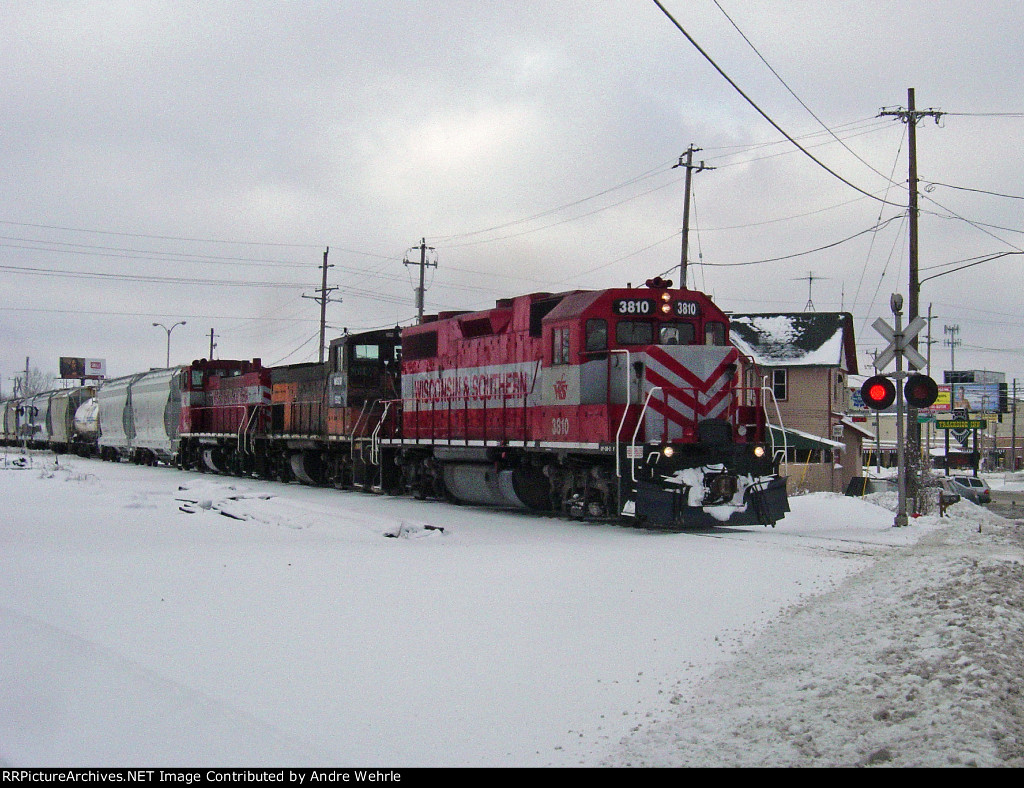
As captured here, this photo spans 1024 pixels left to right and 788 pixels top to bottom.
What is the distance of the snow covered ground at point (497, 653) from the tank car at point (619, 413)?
204cm

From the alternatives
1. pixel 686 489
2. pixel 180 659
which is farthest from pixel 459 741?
pixel 686 489

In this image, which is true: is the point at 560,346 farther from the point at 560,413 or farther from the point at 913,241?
the point at 913,241

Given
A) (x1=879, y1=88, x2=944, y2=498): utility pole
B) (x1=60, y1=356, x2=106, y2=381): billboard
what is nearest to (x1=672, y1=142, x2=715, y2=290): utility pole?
(x1=879, y1=88, x2=944, y2=498): utility pole

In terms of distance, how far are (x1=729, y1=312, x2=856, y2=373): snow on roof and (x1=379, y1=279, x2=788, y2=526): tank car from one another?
87.3ft

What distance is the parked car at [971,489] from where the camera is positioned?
1390 inches

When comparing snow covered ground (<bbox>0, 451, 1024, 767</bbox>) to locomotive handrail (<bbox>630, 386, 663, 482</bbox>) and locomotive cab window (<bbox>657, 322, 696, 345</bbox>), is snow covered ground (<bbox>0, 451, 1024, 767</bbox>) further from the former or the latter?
locomotive cab window (<bbox>657, 322, 696, 345</bbox>)

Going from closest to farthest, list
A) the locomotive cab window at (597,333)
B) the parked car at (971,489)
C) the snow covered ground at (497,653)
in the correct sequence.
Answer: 1. the snow covered ground at (497,653)
2. the locomotive cab window at (597,333)
3. the parked car at (971,489)

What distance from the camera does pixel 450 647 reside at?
6.64 m

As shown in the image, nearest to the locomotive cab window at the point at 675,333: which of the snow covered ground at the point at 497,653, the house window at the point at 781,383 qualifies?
the snow covered ground at the point at 497,653

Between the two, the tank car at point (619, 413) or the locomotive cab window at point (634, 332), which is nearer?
the tank car at point (619, 413)

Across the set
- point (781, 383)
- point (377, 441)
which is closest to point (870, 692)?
point (377, 441)

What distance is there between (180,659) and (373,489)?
17.6 m

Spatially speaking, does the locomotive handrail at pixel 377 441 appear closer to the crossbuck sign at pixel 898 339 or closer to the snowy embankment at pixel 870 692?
the crossbuck sign at pixel 898 339
